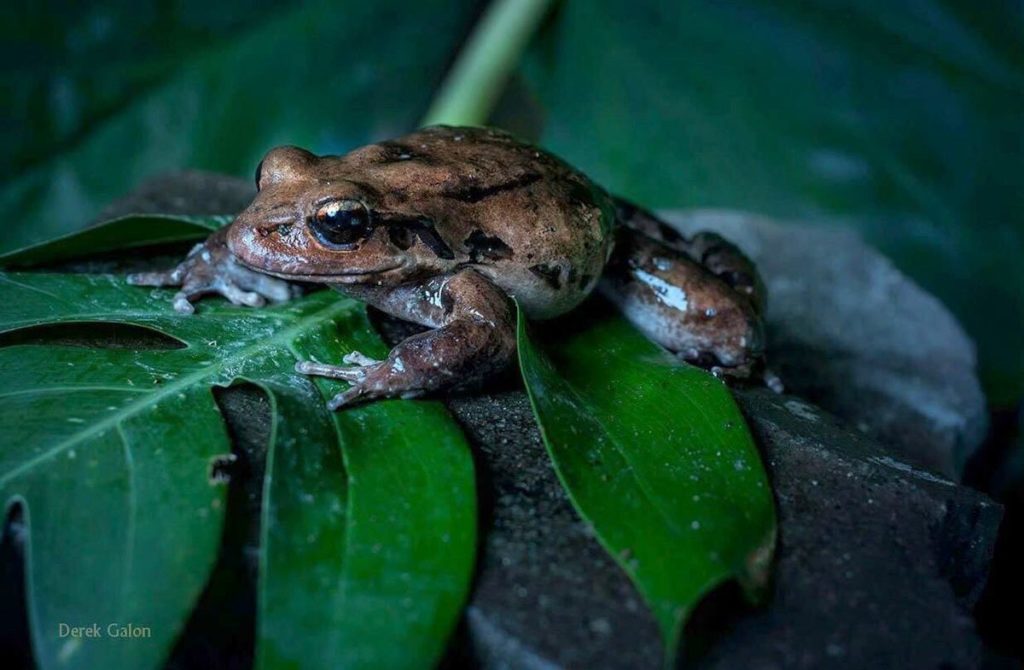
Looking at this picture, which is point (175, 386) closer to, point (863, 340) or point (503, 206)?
point (503, 206)

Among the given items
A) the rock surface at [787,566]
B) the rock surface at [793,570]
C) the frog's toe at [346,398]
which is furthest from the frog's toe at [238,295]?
the rock surface at [793,570]

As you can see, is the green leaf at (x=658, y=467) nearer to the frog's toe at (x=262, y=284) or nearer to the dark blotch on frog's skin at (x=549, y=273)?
the dark blotch on frog's skin at (x=549, y=273)

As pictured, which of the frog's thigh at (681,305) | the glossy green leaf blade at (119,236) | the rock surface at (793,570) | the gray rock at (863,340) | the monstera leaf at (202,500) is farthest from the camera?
the gray rock at (863,340)

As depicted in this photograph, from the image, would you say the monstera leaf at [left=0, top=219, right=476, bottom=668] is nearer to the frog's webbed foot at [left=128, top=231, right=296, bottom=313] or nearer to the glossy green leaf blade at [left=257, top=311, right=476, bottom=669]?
the glossy green leaf blade at [left=257, top=311, right=476, bottom=669]

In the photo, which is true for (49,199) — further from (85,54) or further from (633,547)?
(633,547)

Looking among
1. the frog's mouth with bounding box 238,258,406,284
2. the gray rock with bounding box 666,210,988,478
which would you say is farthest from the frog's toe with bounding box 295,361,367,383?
the gray rock with bounding box 666,210,988,478

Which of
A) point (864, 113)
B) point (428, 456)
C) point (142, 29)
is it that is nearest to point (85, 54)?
point (142, 29)
